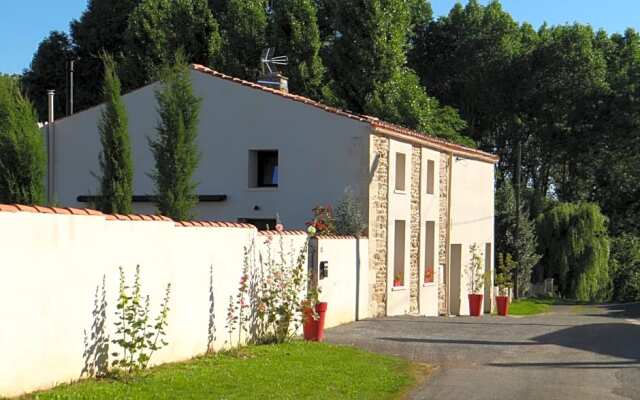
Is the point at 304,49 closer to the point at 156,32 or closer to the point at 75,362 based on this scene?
the point at 156,32

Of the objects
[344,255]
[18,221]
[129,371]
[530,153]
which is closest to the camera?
[18,221]

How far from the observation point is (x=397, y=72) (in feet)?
123

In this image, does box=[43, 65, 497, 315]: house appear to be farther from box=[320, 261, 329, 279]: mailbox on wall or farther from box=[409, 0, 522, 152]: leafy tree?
box=[409, 0, 522, 152]: leafy tree

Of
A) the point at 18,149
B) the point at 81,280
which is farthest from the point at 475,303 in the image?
the point at 81,280

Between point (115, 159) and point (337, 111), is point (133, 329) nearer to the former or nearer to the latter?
point (115, 159)

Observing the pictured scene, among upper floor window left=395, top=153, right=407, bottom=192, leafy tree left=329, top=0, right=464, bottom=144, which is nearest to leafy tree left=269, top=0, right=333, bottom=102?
leafy tree left=329, top=0, right=464, bottom=144

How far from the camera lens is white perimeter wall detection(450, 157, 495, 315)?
98.2ft

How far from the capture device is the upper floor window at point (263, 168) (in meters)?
24.1

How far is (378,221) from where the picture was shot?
2280 centimetres

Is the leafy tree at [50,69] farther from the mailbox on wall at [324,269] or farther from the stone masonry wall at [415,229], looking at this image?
the mailbox on wall at [324,269]

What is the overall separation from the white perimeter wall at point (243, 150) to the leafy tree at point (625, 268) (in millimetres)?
36515

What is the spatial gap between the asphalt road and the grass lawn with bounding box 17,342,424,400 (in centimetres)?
71

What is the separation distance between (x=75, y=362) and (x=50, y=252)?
1.36 meters

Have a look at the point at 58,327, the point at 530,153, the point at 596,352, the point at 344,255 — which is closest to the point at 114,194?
the point at 344,255
